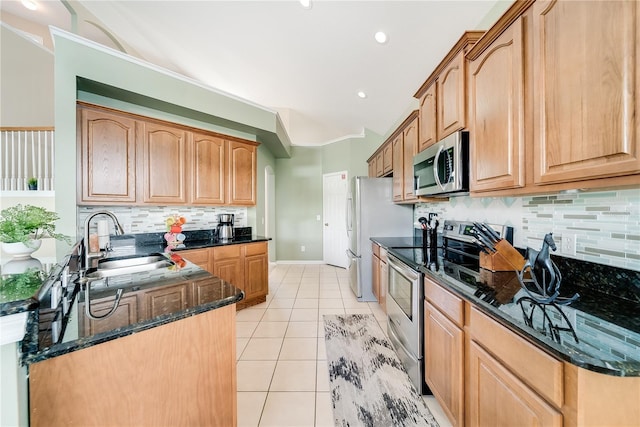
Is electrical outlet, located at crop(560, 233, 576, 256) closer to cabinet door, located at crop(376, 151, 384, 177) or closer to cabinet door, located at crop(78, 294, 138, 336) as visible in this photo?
cabinet door, located at crop(78, 294, 138, 336)

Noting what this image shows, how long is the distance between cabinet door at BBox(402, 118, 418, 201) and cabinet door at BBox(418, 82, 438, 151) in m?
0.16

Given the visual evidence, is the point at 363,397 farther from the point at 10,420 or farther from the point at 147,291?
the point at 10,420

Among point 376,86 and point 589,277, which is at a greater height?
point 376,86

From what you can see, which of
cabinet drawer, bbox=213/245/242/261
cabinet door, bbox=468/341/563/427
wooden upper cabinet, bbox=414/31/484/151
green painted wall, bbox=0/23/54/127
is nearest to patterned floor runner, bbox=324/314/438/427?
cabinet door, bbox=468/341/563/427

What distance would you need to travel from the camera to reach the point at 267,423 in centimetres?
144

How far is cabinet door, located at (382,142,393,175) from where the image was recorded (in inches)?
127

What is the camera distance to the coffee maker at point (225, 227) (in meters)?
3.25

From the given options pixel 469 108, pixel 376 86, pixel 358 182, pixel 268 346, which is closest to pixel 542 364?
pixel 469 108

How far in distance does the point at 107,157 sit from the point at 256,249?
6.15ft

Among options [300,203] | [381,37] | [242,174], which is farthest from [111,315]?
[300,203]

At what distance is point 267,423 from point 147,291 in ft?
3.65

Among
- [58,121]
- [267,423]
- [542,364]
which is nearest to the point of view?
[542,364]

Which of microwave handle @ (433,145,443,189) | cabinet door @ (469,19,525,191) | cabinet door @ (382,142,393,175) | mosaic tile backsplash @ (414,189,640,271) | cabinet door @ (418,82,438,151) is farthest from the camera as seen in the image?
cabinet door @ (382,142,393,175)

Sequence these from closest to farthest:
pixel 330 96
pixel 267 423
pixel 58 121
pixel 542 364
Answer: pixel 542 364
pixel 267 423
pixel 58 121
pixel 330 96
